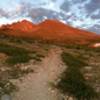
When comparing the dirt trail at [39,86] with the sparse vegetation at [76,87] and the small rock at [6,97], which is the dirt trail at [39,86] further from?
the sparse vegetation at [76,87]

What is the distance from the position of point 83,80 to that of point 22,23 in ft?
457

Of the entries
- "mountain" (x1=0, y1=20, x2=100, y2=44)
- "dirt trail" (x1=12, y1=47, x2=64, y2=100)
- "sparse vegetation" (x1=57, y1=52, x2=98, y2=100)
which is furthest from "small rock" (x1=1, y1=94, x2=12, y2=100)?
"mountain" (x1=0, y1=20, x2=100, y2=44)

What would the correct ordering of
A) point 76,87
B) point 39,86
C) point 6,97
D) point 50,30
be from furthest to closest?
point 50,30 → point 39,86 → point 76,87 → point 6,97

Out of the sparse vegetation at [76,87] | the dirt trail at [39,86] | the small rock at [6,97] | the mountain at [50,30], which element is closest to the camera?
the small rock at [6,97]

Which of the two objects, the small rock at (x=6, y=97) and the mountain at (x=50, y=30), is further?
the mountain at (x=50, y=30)

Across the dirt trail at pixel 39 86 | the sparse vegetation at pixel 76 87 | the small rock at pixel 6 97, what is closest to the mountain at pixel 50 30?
the dirt trail at pixel 39 86

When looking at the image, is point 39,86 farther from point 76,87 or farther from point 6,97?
point 6,97

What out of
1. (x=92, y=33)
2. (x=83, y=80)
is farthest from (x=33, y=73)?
(x=92, y=33)

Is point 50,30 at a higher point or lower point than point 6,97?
higher

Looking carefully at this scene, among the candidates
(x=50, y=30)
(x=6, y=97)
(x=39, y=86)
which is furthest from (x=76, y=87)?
(x=50, y=30)

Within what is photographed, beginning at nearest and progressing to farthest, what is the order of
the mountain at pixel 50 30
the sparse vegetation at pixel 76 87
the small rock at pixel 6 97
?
the small rock at pixel 6 97, the sparse vegetation at pixel 76 87, the mountain at pixel 50 30

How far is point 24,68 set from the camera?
39156 millimetres

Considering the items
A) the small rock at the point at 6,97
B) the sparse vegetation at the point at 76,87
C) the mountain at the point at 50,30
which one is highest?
the mountain at the point at 50,30

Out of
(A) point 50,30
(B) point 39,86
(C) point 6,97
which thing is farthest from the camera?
(A) point 50,30
